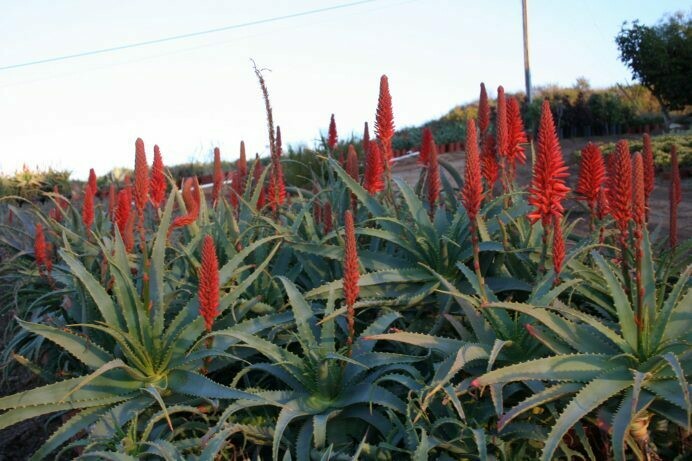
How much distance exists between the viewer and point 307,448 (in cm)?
271

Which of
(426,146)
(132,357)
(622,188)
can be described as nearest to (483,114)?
(426,146)

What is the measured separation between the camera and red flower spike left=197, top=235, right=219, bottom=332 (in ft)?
8.43

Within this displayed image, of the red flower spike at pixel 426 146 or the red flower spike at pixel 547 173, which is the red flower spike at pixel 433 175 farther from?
the red flower spike at pixel 547 173

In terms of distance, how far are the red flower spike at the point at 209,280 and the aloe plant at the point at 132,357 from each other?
23 centimetres

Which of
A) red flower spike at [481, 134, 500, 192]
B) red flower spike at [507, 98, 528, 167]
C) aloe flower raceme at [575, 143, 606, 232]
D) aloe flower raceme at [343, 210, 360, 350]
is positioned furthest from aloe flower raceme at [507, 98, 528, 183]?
aloe flower raceme at [343, 210, 360, 350]

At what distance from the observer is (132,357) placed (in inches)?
118

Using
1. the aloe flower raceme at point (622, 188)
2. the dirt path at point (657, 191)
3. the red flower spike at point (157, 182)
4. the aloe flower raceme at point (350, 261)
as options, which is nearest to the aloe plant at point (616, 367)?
the aloe flower raceme at point (622, 188)

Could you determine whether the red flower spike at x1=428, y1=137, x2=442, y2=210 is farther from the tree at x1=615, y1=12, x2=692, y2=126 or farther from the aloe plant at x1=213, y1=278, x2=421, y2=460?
the tree at x1=615, y1=12, x2=692, y2=126

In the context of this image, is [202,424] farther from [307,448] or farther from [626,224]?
[626,224]

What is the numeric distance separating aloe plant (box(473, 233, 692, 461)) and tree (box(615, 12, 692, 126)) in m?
23.8

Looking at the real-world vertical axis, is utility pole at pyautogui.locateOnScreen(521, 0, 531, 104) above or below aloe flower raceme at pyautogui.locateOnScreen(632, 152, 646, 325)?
above

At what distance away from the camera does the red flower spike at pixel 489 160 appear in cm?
332

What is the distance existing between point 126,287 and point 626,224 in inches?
75.8

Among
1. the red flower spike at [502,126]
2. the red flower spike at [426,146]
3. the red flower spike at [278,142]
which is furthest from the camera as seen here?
the red flower spike at [278,142]
